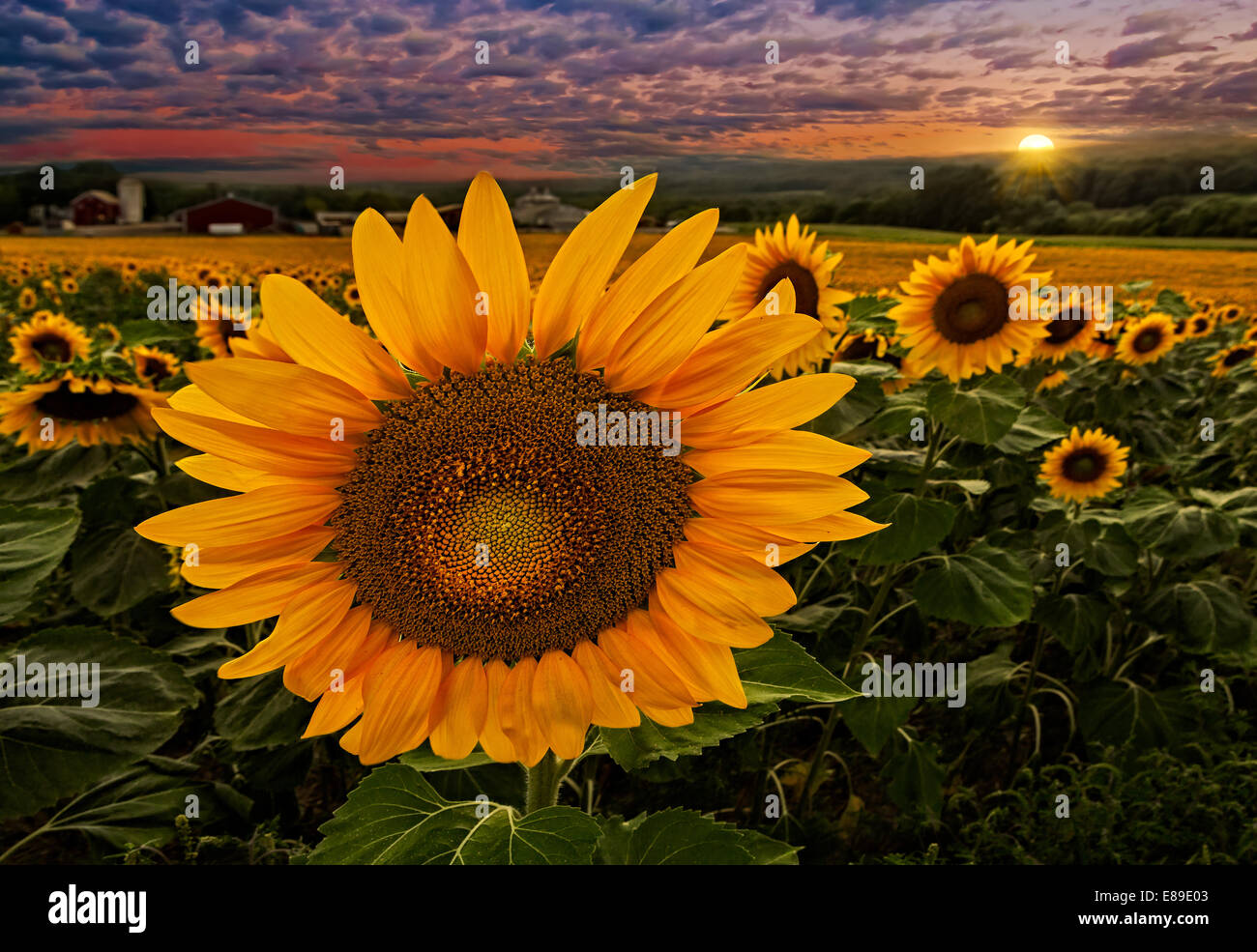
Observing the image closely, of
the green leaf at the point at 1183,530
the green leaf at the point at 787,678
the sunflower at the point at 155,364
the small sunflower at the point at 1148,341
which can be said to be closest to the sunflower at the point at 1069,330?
the small sunflower at the point at 1148,341

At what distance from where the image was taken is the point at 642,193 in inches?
31.4

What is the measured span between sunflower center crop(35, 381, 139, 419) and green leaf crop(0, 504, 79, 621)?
1.69m

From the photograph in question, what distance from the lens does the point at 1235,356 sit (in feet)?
21.0

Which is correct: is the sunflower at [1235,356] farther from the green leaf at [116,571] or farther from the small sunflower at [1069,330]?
the green leaf at [116,571]

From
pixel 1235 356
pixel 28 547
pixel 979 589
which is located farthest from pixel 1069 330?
pixel 28 547

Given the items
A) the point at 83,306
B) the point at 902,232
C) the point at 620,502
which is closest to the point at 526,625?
the point at 620,502

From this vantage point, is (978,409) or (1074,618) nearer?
(978,409)

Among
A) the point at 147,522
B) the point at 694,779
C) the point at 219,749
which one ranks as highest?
the point at 147,522

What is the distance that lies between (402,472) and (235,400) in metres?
0.17

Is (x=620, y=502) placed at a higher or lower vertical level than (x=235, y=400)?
lower

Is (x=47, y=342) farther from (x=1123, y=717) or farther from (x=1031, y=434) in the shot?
(x=1123, y=717)

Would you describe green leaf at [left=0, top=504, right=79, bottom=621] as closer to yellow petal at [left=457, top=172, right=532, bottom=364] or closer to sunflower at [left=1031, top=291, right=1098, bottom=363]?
yellow petal at [left=457, top=172, right=532, bottom=364]

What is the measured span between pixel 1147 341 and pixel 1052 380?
0.78 m
